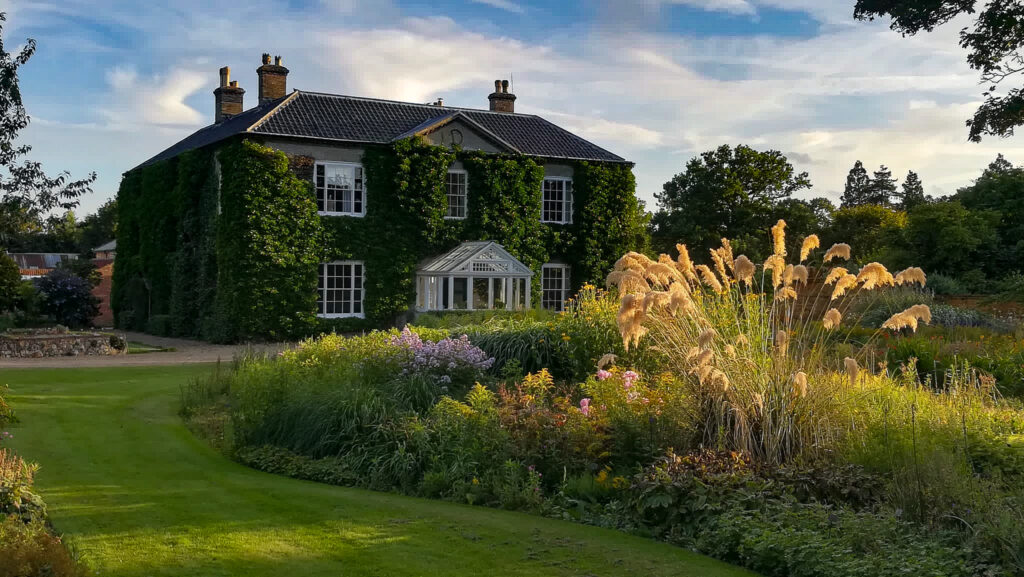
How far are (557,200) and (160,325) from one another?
1308cm

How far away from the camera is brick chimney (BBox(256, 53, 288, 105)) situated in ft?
87.7

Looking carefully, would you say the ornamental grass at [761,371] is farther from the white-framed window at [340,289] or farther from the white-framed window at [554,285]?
the white-framed window at [554,285]

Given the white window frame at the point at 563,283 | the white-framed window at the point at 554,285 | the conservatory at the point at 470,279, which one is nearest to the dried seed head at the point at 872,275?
the conservatory at the point at 470,279

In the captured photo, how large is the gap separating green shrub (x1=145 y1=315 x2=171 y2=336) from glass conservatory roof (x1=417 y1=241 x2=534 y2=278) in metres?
8.10

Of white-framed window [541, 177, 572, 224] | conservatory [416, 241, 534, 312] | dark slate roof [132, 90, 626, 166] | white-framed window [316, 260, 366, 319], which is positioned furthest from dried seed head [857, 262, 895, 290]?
white-framed window [541, 177, 572, 224]

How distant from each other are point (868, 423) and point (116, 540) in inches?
225

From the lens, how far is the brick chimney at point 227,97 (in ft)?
95.9

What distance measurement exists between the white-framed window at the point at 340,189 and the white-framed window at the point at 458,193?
2710mm

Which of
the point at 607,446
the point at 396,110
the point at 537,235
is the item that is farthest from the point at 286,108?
the point at 607,446

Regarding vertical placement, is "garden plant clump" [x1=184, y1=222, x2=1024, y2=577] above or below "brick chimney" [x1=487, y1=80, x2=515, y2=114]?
below

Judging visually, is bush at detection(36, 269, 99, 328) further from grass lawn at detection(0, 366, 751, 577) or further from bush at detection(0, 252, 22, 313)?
grass lawn at detection(0, 366, 751, 577)

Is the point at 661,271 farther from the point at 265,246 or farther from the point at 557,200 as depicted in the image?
the point at 557,200

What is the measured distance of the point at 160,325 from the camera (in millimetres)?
27172

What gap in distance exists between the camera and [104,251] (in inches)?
1948
